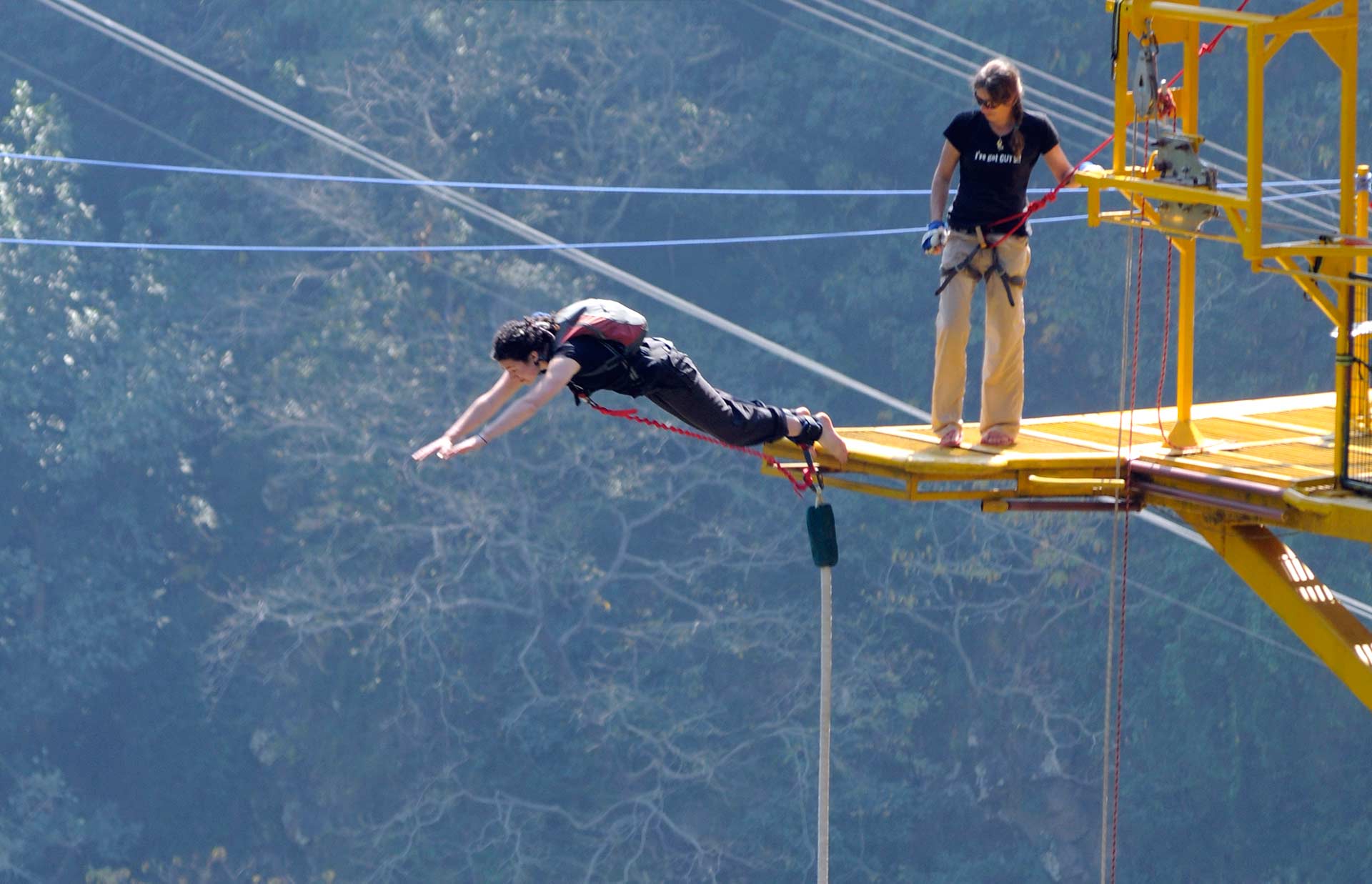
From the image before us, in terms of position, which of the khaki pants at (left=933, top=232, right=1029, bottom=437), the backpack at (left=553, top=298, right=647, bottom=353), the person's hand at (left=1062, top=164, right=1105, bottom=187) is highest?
the person's hand at (left=1062, top=164, right=1105, bottom=187)

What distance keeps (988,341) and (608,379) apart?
124 cm

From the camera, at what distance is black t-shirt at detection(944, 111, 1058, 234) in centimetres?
540

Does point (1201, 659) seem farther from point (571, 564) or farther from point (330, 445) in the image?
point (330, 445)

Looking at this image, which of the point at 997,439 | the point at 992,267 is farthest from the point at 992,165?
the point at 997,439

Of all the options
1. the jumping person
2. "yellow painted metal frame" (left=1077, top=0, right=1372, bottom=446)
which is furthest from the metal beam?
the jumping person

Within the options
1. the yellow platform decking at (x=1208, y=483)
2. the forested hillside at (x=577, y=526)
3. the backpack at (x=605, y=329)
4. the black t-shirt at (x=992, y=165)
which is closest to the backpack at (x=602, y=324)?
the backpack at (x=605, y=329)

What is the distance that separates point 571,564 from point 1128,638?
614 centimetres

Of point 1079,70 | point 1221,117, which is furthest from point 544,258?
point 1221,117

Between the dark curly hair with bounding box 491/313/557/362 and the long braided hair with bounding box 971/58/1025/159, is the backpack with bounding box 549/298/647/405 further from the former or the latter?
the long braided hair with bounding box 971/58/1025/159

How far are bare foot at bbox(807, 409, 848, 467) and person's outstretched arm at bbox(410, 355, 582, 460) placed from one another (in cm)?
84

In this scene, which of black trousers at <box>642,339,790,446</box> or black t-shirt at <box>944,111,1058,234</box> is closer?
black trousers at <box>642,339,790,446</box>

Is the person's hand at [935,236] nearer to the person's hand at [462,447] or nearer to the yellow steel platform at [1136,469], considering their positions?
the yellow steel platform at [1136,469]

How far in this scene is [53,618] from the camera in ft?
68.4

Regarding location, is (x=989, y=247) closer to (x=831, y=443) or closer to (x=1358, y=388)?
(x=831, y=443)
